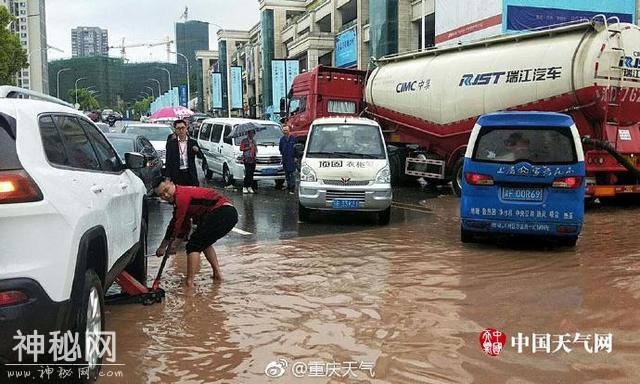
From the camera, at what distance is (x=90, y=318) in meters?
4.01

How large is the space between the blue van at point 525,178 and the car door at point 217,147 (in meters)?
10.2

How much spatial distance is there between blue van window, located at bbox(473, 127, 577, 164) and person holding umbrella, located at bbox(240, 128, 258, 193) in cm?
789

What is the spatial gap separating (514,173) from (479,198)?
1.77ft

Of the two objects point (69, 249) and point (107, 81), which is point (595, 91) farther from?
point (107, 81)

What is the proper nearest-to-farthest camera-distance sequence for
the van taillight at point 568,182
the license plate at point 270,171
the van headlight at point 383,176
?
the van taillight at point 568,182 → the van headlight at point 383,176 → the license plate at point 270,171

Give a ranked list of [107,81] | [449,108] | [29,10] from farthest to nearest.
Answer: [107,81], [29,10], [449,108]

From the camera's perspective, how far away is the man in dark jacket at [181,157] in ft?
35.8

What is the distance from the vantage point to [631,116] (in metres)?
12.6

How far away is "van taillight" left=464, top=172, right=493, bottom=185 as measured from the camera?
27.7ft

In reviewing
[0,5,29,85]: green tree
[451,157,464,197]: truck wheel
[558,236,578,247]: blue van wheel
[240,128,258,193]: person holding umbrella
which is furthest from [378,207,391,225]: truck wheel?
[0,5,29,85]: green tree

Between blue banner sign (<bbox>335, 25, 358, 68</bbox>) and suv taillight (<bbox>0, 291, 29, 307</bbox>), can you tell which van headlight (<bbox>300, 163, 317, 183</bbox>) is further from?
blue banner sign (<bbox>335, 25, 358, 68</bbox>)

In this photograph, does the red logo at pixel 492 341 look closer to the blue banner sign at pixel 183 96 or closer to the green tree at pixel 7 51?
the green tree at pixel 7 51

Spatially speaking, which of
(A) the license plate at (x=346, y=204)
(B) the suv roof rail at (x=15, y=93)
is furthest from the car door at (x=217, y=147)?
(B) the suv roof rail at (x=15, y=93)

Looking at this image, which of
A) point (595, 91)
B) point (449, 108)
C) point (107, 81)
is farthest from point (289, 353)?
point (107, 81)
